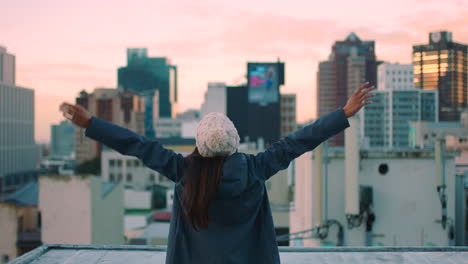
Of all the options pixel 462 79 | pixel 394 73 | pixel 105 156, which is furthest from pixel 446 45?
pixel 105 156

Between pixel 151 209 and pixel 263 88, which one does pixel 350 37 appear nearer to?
pixel 263 88

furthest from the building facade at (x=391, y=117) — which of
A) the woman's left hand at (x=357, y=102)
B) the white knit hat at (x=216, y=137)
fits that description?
the white knit hat at (x=216, y=137)

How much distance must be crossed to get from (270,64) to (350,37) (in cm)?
9829

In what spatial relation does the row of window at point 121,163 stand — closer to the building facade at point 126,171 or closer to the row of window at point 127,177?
the building facade at point 126,171

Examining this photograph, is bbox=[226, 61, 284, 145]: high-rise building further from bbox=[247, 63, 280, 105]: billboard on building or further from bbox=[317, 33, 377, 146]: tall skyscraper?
bbox=[317, 33, 377, 146]: tall skyscraper

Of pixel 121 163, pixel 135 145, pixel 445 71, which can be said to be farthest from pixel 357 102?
pixel 445 71

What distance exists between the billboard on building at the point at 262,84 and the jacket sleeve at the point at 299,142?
69078mm

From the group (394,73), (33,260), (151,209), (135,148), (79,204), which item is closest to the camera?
(135,148)

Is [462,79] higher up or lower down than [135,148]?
higher up

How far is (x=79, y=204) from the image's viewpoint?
20.7 meters

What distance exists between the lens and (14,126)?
14312 cm

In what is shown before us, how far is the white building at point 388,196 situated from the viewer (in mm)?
17000

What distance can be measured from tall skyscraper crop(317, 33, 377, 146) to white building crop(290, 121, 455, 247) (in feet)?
423

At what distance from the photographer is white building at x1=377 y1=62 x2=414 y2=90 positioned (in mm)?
132875
